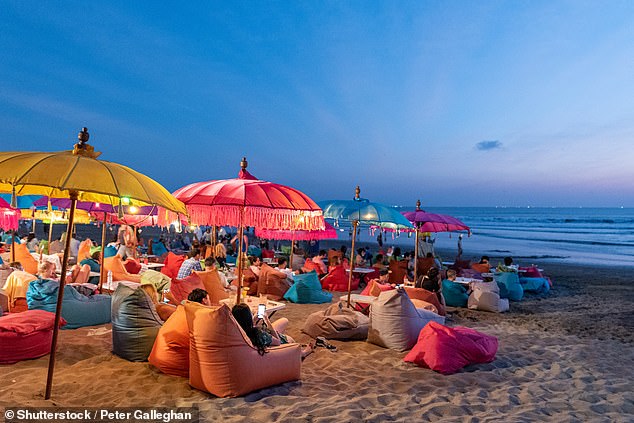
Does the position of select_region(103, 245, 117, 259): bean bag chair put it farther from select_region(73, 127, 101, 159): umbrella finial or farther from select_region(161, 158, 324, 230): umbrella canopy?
select_region(73, 127, 101, 159): umbrella finial

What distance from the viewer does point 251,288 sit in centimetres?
986

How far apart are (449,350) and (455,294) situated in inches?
178

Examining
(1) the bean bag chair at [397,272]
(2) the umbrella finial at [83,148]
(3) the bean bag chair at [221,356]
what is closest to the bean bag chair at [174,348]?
(3) the bean bag chair at [221,356]

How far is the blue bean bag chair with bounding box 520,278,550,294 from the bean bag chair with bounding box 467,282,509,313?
9.01ft

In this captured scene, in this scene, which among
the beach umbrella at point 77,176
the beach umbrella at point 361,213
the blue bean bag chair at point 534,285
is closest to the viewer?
the beach umbrella at point 77,176

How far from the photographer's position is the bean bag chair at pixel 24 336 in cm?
470

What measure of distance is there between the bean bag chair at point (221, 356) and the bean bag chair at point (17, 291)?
4.15m

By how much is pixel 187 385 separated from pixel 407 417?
2154 millimetres

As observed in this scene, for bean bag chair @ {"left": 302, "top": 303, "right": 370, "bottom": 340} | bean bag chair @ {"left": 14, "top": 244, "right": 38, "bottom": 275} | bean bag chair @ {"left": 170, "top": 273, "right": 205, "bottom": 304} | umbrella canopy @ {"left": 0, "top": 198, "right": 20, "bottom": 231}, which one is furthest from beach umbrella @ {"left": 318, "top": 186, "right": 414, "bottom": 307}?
bean bag chair @ {"left": 14, "top": 244, "right": 38, "bottom": 275}

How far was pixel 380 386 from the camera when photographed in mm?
4551

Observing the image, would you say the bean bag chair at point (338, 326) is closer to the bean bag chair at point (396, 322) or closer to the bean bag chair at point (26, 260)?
the bean bag chair at point (396, 322)

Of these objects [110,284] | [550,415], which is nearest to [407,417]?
[550,415]

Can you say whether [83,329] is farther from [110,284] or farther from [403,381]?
[403,381]

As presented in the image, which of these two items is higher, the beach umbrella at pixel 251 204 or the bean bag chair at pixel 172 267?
the beach umbrella at pixel 251 204
